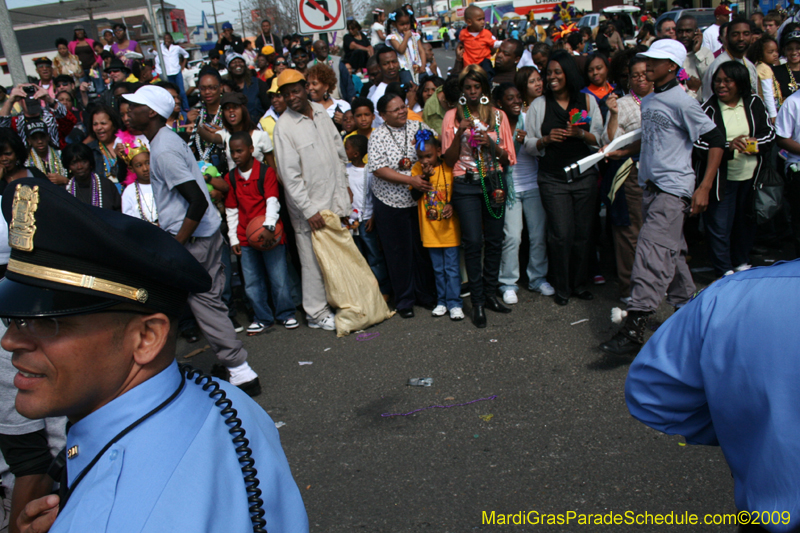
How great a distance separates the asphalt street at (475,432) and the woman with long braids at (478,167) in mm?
582

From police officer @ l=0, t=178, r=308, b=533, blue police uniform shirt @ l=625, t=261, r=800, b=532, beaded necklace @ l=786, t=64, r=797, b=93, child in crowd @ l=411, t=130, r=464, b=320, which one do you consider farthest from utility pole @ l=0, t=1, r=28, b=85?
beaded necklace @ l=786, t=64, r=797, b=93

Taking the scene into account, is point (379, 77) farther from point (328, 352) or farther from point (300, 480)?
point (300, 480)

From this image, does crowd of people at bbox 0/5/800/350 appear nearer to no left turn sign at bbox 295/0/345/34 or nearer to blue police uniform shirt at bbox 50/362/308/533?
no left turn sign at bbox 295/0/345/34

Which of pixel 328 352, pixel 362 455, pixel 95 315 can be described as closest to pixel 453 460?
pixel 362 455

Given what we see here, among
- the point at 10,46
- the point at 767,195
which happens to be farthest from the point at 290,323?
the point at 10,46

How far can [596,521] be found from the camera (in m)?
2.88

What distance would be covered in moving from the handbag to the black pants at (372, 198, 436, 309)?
3043 millimetres

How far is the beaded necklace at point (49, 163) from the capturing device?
21.3ft

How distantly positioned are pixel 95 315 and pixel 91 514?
1.23ft

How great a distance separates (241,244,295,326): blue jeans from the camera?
19.1 feet

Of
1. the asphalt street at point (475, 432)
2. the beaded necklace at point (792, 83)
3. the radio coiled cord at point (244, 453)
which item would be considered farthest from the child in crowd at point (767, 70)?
the radio coiled cord at point (244, 453)

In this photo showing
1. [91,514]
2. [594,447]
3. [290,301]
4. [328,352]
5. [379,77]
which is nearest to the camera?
[91,514]

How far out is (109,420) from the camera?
3.98ft

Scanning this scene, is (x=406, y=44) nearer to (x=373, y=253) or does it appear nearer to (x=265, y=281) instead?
(x=373, y=253)
